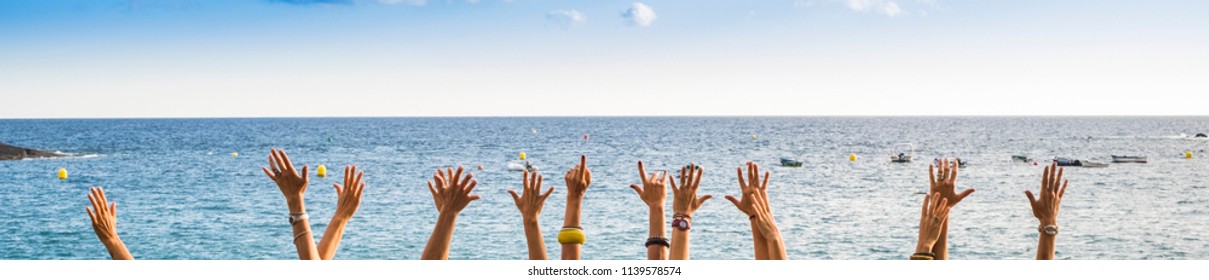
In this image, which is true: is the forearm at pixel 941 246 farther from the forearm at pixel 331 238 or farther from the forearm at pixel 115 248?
the forearm at pixel 115 248

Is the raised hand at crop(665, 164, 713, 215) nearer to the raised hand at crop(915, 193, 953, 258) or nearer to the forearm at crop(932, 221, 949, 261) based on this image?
the raised hand at crop(915, 193, 953, 258)

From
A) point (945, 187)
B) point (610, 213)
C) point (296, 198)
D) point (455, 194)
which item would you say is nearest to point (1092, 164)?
point (610, 213)

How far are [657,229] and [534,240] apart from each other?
10.9 inches

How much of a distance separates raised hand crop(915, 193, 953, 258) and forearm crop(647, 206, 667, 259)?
52 cm

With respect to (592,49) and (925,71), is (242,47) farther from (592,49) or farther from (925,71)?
(925,71)

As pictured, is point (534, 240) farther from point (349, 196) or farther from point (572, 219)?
point (349, 196)

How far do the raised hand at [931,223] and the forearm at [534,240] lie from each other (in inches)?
31.1

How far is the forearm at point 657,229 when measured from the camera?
1.96 m

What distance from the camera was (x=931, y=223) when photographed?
195 cm

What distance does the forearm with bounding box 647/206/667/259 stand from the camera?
6.44ft

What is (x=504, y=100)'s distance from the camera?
8.52 metres

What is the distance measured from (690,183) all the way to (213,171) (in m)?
30.1
